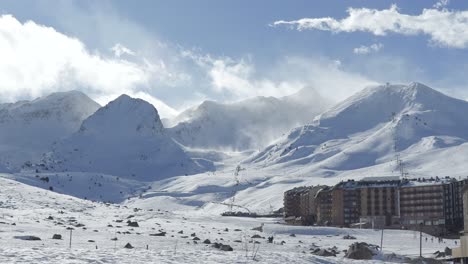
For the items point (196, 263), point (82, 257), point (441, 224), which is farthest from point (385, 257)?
point (441, 224)

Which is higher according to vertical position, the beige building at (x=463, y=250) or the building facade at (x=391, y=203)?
the building facade at (x=391, y=203)

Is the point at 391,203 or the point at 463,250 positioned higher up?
the point at 391,203

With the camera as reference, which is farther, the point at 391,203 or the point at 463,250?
the point at 391,203

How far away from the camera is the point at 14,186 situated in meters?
175

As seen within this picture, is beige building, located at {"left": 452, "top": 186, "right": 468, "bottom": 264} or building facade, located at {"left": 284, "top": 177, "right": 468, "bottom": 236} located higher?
building facade, located at {"left": 284, "top": 177, "right": 468, "bottom": 236}

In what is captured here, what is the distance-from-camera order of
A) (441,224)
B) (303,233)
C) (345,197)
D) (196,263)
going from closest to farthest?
(196,263), (303,233), (441,224), (345,197)

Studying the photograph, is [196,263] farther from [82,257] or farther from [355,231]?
[355,231]

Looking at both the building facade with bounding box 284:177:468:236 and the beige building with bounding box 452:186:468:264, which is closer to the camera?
the beige building with bounding box 452:186:468:264

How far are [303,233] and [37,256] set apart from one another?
84.5m

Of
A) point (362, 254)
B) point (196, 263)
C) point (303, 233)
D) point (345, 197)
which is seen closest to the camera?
point (196, 263)

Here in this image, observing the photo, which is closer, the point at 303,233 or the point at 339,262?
the point at 339,262

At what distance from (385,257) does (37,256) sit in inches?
1545

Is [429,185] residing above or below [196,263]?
above

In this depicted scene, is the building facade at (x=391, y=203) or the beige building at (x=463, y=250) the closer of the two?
the beige building at (x=463, y=250)
